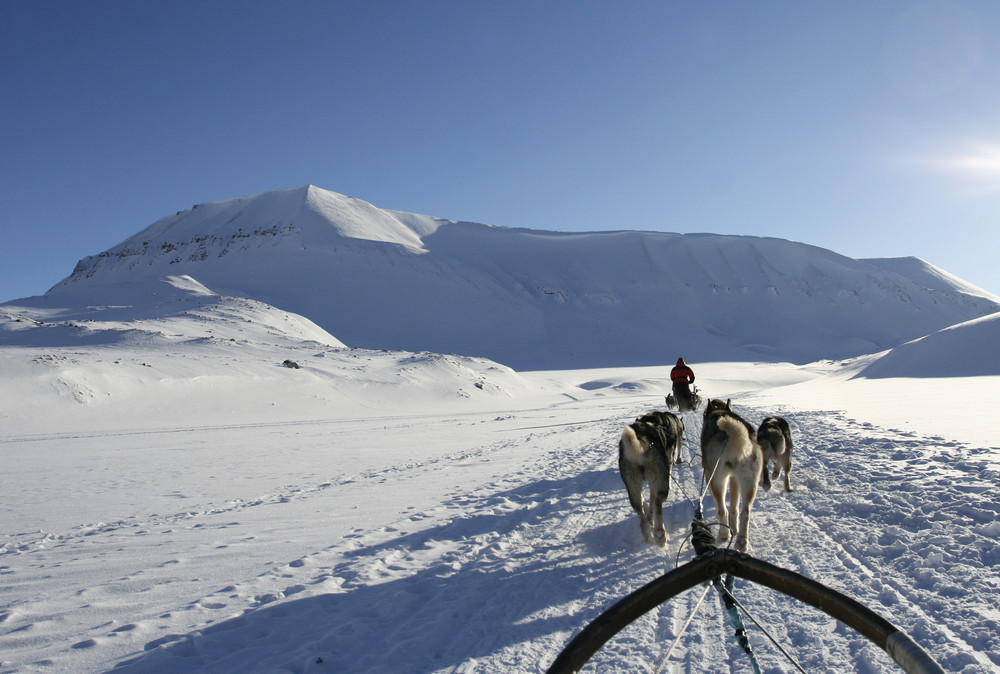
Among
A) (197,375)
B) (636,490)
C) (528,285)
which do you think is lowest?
(636,490)

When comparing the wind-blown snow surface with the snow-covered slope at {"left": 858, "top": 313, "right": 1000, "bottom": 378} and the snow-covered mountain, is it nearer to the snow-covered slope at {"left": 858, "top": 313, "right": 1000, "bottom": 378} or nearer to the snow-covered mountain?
the snow-covered slope at {"left": 858, "top": 313, "right": 1000, "bottom": 378}

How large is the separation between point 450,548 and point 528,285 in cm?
8744

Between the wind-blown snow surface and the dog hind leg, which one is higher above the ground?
the dog hind leg

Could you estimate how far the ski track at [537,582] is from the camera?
11.7ft

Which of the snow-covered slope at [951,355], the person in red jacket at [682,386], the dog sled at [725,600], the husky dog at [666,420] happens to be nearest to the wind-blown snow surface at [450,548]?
the husky dog at [666,420]

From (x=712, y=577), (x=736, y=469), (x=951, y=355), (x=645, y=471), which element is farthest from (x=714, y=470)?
(x=951, y=355)

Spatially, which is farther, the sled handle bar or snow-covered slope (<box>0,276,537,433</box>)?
snow-covered slope (<box>0,276,537,433</box>)

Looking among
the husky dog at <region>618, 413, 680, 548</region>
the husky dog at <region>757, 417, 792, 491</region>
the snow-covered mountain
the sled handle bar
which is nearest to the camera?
the sled handle bar

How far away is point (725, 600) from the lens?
194 centimetres

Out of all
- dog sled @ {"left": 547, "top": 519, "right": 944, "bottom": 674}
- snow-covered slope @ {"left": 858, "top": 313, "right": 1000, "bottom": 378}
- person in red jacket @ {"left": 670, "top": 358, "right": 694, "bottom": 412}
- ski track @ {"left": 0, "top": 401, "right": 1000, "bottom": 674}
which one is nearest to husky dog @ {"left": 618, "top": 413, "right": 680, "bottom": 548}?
ski track @ {"left": 0, "top": 401, "right": 1000, "bottom": 674}

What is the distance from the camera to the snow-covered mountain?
71812mm

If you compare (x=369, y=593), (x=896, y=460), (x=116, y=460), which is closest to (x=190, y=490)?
(x=116, y=460)

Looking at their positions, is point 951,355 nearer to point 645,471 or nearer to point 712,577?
point 645,471

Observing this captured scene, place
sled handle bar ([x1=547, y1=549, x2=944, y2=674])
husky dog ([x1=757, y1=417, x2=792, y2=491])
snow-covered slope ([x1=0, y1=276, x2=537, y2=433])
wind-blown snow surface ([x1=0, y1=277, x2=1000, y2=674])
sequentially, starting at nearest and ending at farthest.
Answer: sled handle bar ([x1=547, y1=549, x2=944, y2=674])
wind-blown snow surface ([x1=0, y1=277, x2=1000, y2=674])
husky dog ([x1=757, y1=417, x2=792, y2=491])
snow-covered slope ([x1=0, y1=276, x2=537, y2=433])
